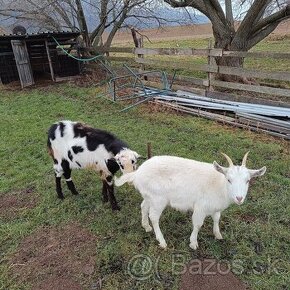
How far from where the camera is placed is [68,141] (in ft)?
15.1

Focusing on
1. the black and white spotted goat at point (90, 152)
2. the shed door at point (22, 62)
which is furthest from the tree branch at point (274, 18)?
the shed door at point (22, 62)

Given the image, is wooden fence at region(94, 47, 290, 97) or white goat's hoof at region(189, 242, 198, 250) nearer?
white goat's hoof at region(189, 242, 198, 250)

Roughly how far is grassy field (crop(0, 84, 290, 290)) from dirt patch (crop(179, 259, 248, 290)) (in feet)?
0.29

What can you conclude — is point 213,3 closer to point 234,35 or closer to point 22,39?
point 234,35

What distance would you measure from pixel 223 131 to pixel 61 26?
12899mm

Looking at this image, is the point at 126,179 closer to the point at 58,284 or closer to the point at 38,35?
the point at 58,284

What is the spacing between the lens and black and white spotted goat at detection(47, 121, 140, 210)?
428cm

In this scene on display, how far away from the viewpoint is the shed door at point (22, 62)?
13085 millimetres

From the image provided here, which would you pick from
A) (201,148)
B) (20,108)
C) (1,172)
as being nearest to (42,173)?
(1,172)

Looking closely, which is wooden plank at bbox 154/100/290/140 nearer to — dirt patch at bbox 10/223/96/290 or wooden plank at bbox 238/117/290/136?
wooden plank at bbox 238/117/290/136

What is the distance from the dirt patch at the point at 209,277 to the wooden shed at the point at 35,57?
12.0 meters

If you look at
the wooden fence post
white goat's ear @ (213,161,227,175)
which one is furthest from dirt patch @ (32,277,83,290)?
the wooden fence post

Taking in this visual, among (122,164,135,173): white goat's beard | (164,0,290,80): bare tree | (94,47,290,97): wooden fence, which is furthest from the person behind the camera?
(164,0,290,80): bare tree

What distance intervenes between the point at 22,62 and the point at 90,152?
1062cm
